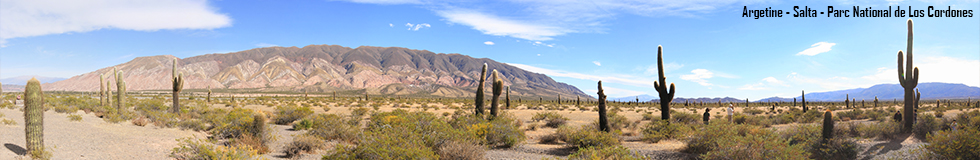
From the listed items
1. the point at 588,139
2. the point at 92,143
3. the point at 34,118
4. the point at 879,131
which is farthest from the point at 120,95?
the point at 879,131

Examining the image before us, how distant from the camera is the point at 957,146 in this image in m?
8.81

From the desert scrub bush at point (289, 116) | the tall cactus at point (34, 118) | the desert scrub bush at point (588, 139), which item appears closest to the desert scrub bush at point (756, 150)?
the desert scrub bush at point (588, 139)

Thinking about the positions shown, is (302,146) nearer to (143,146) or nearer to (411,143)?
(143,146)

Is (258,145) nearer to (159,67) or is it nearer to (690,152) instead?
(690,152)

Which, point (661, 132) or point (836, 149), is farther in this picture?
point (661, 132)

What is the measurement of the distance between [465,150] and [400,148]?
5.47 feet

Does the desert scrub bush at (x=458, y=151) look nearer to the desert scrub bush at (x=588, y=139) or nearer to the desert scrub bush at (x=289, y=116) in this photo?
the desert scrub bush at (x=588, y=139)

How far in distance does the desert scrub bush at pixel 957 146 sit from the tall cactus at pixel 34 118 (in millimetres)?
18859

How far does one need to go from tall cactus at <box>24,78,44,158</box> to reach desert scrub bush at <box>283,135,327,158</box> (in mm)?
4730

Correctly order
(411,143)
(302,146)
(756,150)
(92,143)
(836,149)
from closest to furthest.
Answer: (411,143) < (756,150) < (836,149) < (92,143) < (302,146)

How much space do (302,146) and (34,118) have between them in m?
5.49

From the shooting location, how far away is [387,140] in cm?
777

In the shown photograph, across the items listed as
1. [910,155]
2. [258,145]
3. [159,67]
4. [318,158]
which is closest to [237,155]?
[318,158]

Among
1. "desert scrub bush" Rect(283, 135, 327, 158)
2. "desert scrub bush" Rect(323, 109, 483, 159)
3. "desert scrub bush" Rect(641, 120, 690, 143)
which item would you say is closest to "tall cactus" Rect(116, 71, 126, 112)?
"desert scrub bush" Rect(283, 135, 327, 158)
